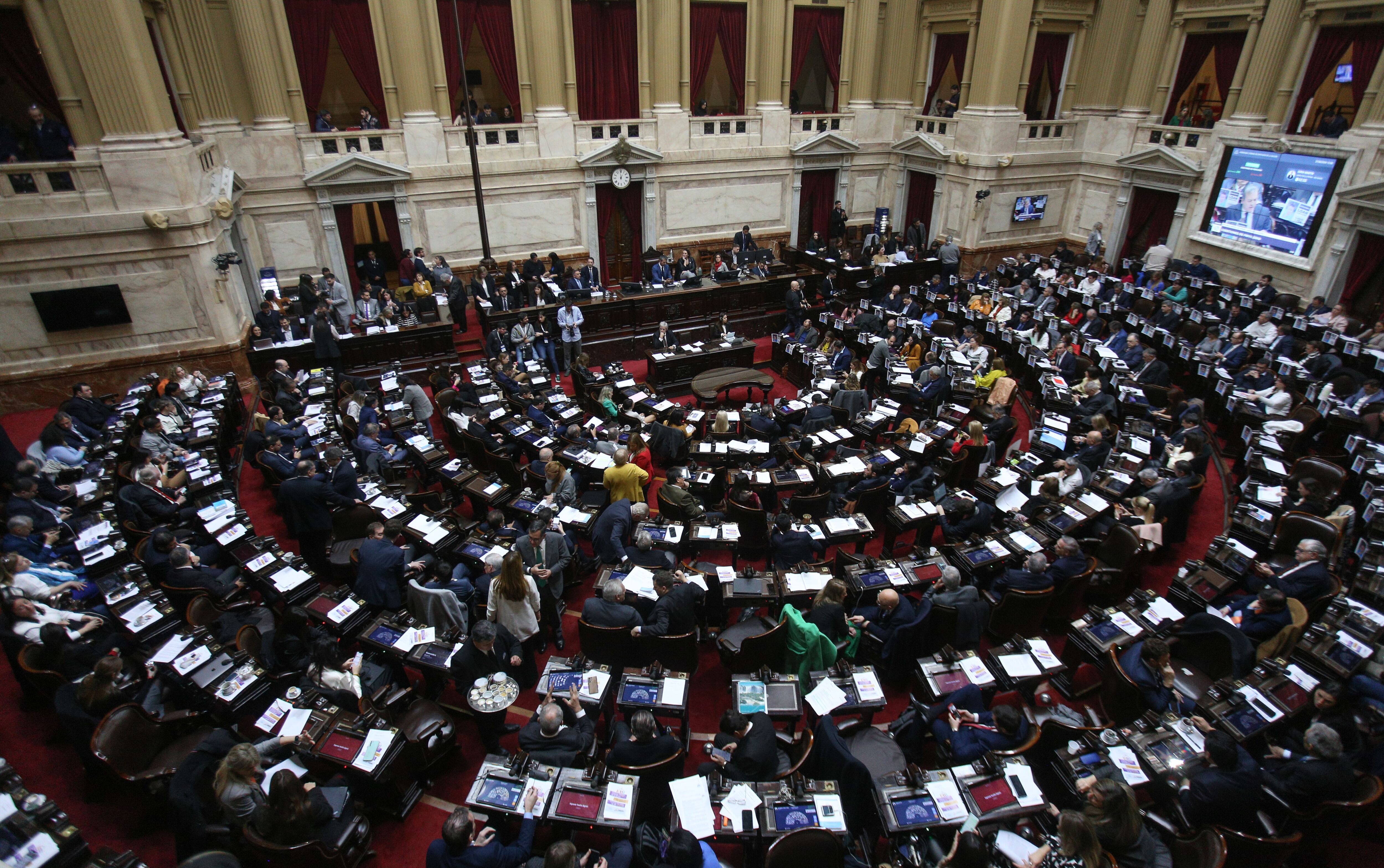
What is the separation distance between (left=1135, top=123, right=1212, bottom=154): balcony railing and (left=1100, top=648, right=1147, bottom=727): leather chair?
16.9 m

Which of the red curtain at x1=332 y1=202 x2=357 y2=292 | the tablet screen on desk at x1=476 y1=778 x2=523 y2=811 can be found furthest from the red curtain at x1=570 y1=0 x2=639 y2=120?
the tablet screen on desk at x1=476 y1=778 x2=523 y2=811

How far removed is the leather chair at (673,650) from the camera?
7.23 m

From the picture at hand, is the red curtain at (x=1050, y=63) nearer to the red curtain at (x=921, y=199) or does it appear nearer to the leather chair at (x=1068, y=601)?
the red curtain at (x=921, y=199)

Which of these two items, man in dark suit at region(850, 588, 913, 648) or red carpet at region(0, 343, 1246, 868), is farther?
man in dark suit at region(850, 588, 913, 648)

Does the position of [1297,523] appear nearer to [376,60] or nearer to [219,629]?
[219,629]

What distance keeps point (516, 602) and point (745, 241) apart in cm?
1575

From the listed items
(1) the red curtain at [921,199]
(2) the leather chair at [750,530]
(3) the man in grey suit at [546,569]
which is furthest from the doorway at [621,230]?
(3) the man in grey suit at [546,569]

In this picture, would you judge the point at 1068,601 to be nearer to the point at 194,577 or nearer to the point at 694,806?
the point at 694,806

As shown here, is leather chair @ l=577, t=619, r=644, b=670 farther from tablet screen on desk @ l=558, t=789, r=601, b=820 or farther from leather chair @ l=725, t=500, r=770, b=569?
leather chair @ l=725, t=500, r=770, b=569

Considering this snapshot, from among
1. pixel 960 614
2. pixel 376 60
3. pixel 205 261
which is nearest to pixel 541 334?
pixel 205 261

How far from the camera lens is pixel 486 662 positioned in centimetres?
671

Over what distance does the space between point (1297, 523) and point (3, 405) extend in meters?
20.6

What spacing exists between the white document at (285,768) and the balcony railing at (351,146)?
15.1 metres

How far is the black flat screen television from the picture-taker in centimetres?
1259
